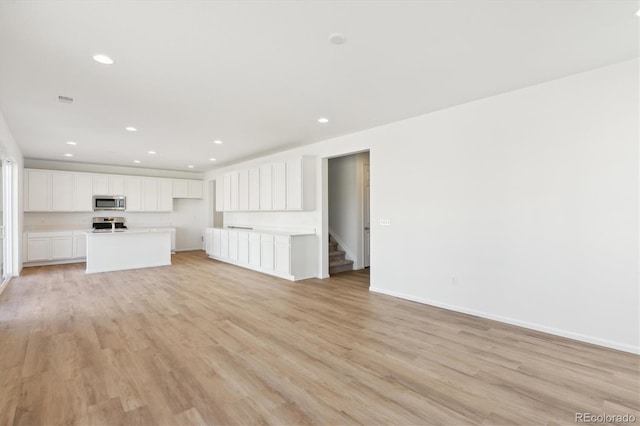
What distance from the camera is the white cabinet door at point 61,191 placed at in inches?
321

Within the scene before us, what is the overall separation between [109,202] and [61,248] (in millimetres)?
1598

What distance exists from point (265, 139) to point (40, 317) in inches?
164

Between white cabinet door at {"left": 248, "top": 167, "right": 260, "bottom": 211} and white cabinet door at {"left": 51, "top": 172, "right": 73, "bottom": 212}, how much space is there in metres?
4.89

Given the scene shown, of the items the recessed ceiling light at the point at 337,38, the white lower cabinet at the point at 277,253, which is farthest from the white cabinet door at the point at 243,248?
the recessed ceiling light at the point at 337,38

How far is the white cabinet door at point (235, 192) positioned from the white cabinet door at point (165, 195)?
281 cm

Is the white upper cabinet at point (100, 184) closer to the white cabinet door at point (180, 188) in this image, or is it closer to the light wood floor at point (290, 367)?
the white cabinet door at point (180, 188)

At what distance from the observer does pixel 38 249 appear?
25.4 ft

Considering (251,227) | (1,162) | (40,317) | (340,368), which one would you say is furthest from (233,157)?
(340,368)

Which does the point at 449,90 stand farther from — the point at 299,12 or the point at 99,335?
the point at 99,335

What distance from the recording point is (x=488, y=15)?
230 cm

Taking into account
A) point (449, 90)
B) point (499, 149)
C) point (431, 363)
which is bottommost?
point (431, 363)

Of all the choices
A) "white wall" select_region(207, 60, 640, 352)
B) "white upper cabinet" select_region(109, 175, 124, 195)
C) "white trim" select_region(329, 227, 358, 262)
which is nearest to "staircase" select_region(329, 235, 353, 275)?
"white trim" select_region(329, 227, 358, 262)

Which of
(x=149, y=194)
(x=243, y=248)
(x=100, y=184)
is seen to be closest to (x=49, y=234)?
(x=100, y=184)

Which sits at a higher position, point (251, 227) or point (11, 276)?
point (251, 227)
